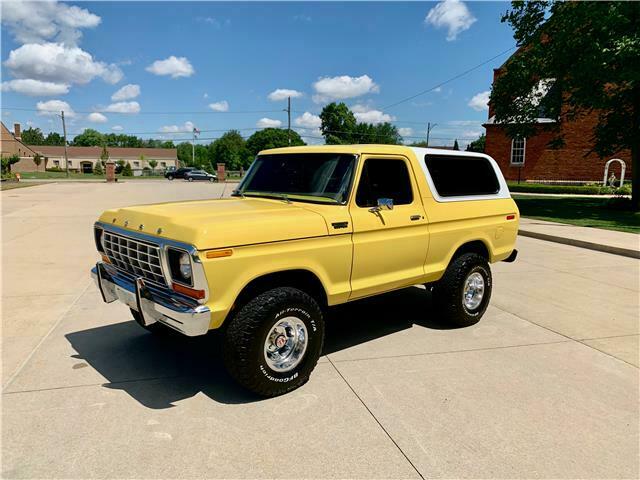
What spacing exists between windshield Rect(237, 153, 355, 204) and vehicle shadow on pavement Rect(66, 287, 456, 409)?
1.56 metres

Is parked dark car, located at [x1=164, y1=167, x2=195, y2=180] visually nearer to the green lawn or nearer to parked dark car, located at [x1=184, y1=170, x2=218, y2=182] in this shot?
parked dark car, located at [x1=184, y1=170, x2=218, y2=182]

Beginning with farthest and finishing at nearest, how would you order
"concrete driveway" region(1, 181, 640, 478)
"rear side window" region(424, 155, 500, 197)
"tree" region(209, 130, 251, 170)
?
1. "tree" region(209, 130, 251, 170)
2. "rear side window" region(424, 155, 500, 197)
3. "concrete driveway" region(1, 181, 640, 478)

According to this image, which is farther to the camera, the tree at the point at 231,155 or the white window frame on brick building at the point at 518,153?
the tree at the point at 231,155

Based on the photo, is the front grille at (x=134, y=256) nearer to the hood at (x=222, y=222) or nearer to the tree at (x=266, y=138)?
the hood at (x=222, y=222)

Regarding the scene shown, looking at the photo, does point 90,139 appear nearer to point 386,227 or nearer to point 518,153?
point 518,153

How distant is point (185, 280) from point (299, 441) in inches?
52.4

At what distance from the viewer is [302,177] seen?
4.30 m

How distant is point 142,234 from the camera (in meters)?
3.38

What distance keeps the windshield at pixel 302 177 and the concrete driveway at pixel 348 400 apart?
5.13ft

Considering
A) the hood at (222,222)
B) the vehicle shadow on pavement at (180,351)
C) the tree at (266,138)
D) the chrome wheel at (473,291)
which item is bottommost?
the vehicle shadow on pavement at (180,351)

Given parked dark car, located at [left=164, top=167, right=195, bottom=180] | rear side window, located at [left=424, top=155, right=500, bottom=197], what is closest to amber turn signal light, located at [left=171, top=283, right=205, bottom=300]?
rear side window, located at [left=424, top=155, right=500, bottom=197]

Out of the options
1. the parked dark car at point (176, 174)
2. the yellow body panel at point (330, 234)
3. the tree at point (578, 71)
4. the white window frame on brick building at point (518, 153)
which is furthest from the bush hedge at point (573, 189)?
the parked dark car at point (176, 174)

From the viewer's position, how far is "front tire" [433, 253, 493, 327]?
15.7ft

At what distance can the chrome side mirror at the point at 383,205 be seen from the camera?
154 inches
